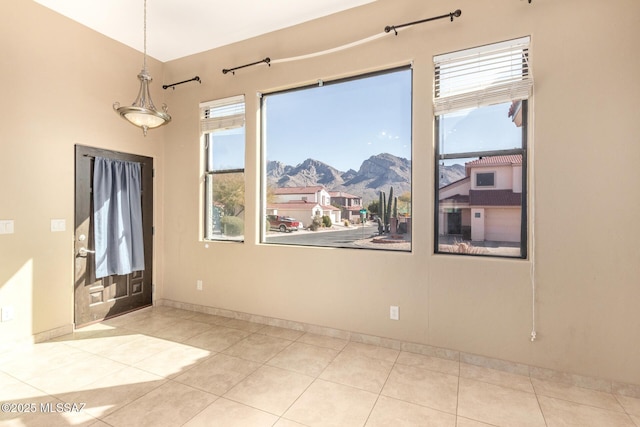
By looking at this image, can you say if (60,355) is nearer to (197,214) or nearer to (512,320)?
(197,214)

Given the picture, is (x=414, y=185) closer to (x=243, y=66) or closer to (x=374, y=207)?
(x=374, y=207)

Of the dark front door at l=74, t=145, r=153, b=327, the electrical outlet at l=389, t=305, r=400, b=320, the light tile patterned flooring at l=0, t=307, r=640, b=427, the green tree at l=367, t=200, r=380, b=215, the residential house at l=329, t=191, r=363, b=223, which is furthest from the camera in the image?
the dark front door at l=74, t=145, r=153, b=327

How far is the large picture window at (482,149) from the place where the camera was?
2639 mm

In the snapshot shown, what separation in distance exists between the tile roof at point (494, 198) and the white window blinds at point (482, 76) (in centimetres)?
78

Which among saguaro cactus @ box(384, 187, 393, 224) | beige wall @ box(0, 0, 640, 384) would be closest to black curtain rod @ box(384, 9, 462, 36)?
beige wall @ box(0, 0, 640, 384)

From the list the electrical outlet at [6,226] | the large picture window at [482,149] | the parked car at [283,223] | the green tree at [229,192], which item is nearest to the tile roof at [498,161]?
the large picture window at [482,149]

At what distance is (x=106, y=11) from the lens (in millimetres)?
3244

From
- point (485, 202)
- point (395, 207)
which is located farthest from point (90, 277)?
point (485, 202)

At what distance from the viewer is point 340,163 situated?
346 centimetres

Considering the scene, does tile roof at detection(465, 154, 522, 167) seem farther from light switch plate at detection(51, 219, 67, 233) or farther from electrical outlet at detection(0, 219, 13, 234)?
electrical outlet at detection(0, 219, 13, 234)

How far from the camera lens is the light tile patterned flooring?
6.63 ft

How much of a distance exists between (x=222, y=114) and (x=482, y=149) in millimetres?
3144

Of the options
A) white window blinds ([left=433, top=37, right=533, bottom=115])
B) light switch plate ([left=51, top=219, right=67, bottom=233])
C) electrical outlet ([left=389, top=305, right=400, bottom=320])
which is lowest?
electrical outlet ([left=389, top=305, right=400, bottom=320])

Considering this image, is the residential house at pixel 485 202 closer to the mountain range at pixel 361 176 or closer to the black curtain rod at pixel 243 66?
the mountain range at pixel 361 176
